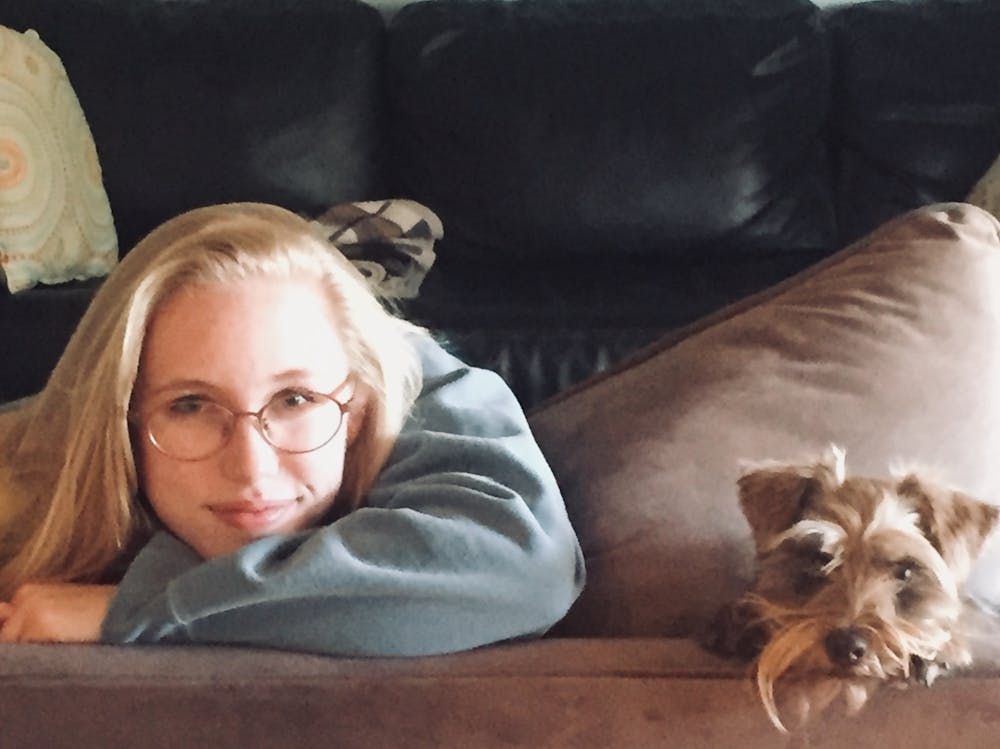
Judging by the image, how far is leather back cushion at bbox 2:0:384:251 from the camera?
2.75m

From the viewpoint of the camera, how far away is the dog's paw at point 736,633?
788mm

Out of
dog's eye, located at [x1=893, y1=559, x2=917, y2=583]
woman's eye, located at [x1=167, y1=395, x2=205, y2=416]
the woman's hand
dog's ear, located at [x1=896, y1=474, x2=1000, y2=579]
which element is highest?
woman's eye, located at [x1=167, y1=395, x2=205, y2=416]

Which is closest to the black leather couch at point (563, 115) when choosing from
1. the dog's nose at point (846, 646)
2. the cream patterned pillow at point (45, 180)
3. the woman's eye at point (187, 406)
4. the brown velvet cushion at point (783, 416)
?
the cream patterned pillow at point (45, 180)

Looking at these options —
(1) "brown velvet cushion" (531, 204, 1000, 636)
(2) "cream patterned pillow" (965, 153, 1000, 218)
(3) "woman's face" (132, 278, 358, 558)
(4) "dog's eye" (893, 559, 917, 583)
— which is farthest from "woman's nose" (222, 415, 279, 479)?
(2) "cream patterned pillow" (965, 153, 1000, 218)

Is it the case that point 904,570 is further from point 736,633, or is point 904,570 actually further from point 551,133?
point 551,133

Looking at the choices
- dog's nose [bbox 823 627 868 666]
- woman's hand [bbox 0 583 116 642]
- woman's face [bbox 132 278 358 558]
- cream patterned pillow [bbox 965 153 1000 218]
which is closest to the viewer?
dog's nose [bbox 823 627 868 666]

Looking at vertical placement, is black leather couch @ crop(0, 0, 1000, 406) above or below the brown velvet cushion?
below

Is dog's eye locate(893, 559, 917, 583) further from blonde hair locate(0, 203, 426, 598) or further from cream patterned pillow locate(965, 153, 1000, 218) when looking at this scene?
cream patterned pillow locate(965, 153, 1000, 218)

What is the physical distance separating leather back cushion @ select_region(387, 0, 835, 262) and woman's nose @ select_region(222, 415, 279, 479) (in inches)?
71.3

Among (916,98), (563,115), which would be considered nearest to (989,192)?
(916,98)

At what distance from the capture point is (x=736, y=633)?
83cm

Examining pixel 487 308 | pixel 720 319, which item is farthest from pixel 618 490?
pixel 487 308

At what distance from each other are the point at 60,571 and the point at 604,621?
52 cm

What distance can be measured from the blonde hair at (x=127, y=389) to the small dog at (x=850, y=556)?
0.37 metres
